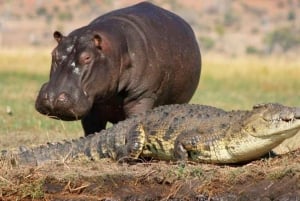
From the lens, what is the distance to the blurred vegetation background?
1602cm

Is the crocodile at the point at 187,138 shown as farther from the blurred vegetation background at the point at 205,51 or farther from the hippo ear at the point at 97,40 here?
the blurred vegetation background at the point at 205,51

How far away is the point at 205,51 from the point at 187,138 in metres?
50.4

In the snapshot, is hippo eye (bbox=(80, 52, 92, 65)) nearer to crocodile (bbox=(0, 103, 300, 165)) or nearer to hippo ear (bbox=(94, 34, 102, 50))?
hippo ear (bbox=(94, 34, 102, 50))

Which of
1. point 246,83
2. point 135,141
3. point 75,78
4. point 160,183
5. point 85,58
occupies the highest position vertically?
point 85,58

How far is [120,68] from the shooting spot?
386 inches

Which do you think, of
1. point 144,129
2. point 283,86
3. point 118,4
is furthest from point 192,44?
point 118,4

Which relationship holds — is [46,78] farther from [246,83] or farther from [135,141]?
[135,141]

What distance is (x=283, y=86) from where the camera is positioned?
26.6m

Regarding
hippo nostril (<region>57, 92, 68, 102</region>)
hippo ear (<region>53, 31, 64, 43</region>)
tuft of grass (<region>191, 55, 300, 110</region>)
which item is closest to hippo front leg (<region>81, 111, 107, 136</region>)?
hippo ear (<region>53, 31, 64, 43</region>)

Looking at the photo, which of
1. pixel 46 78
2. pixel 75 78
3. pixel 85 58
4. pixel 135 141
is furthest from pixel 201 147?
pixel 46 78

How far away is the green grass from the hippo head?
1.94 meters

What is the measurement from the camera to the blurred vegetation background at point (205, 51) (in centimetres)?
1602

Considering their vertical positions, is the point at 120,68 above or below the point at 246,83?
above

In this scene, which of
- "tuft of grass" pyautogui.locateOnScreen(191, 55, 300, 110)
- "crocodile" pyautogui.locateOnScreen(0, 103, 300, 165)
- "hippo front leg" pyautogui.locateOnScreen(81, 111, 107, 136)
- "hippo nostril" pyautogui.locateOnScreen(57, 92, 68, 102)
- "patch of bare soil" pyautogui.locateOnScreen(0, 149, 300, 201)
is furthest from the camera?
"tuft of grass" pyautogui.locateOnScreen(191, 55, 300, 110)
